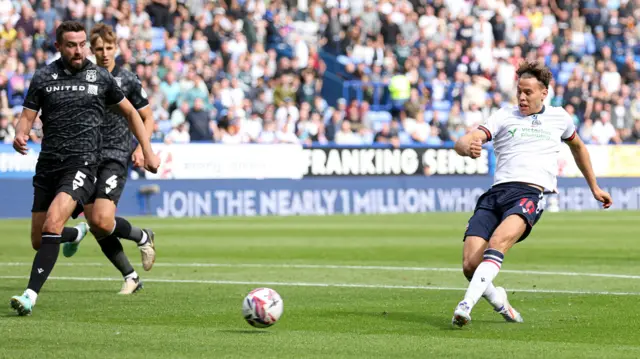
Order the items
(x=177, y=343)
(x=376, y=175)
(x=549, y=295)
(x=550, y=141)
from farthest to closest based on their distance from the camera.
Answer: (x=376, y=175) < (x=549, y=295) < (x=550, y=141) < (x=177, y=343)

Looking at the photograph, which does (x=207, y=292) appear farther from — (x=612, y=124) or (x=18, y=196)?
(x=612, y=124)

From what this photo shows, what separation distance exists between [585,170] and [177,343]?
3827 millimetres

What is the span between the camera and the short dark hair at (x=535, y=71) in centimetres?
975

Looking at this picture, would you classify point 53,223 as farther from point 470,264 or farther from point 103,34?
point 470,264

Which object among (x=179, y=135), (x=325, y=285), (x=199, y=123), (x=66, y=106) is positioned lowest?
(x=179, y=135)

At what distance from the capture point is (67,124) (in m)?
10.6

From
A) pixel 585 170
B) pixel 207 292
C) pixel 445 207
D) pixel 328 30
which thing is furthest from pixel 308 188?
pixel 585 170

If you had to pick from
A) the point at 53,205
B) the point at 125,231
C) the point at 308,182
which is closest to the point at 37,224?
the point at 53,205

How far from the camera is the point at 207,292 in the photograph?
12117mm

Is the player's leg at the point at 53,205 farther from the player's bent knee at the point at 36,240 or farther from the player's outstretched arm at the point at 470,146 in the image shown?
the player's outstretched arm at the point at 470,146

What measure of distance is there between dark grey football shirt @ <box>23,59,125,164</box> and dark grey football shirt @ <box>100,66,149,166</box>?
112 cm

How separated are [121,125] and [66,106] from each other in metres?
1.75

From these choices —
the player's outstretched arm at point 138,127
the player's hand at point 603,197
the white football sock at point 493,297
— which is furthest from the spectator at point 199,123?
the white football sock at point 493,297

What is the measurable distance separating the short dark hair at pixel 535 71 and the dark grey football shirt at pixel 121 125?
12.3ft
